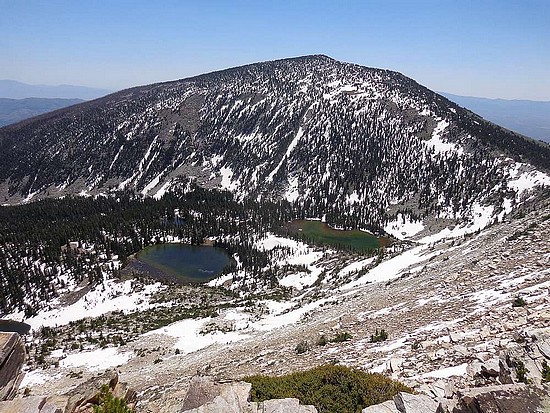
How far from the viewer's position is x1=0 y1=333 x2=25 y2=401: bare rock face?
52.0 ft

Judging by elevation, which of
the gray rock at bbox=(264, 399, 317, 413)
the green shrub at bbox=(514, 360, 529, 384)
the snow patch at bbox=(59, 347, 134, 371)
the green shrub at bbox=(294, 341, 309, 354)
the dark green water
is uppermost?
the green shrub at bbox=(514, 360, 529, 384)

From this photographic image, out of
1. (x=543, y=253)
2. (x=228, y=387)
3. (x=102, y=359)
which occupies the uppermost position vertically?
(x=543, y=253)

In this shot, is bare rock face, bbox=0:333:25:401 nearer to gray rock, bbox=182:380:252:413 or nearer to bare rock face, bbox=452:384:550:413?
gray rock, bbox=182:380:252:413

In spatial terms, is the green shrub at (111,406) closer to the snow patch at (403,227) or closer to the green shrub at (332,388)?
the green shrub at (332,388)

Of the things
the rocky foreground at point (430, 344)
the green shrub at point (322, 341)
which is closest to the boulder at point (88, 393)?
the rocky foreground at point (430, 344)

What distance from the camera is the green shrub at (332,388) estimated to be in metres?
13.4

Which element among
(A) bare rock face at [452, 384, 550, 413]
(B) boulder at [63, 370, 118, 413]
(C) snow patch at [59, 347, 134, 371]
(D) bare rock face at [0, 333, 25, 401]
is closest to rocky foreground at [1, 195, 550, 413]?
(A) bare rock face at [452, 384, 550, 413]

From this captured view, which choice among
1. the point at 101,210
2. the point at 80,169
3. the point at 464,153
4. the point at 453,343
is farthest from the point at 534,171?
the point at 80,169

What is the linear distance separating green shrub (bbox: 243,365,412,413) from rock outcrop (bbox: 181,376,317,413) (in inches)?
35.2

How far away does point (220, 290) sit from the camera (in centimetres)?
7012

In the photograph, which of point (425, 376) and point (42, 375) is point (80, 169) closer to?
point (42, 375)

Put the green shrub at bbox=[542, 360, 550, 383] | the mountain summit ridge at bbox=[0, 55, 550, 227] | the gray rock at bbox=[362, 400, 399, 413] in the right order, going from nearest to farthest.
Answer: the green shrub at bbox=[542, 360, 550, 383] → the gray rock at bbox=[362, 400, 399, 413] → the mountain summit ridge at bbox=[0, 55, 550, 227]

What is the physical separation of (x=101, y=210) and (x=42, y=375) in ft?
432

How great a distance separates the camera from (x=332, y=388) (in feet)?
47.7
